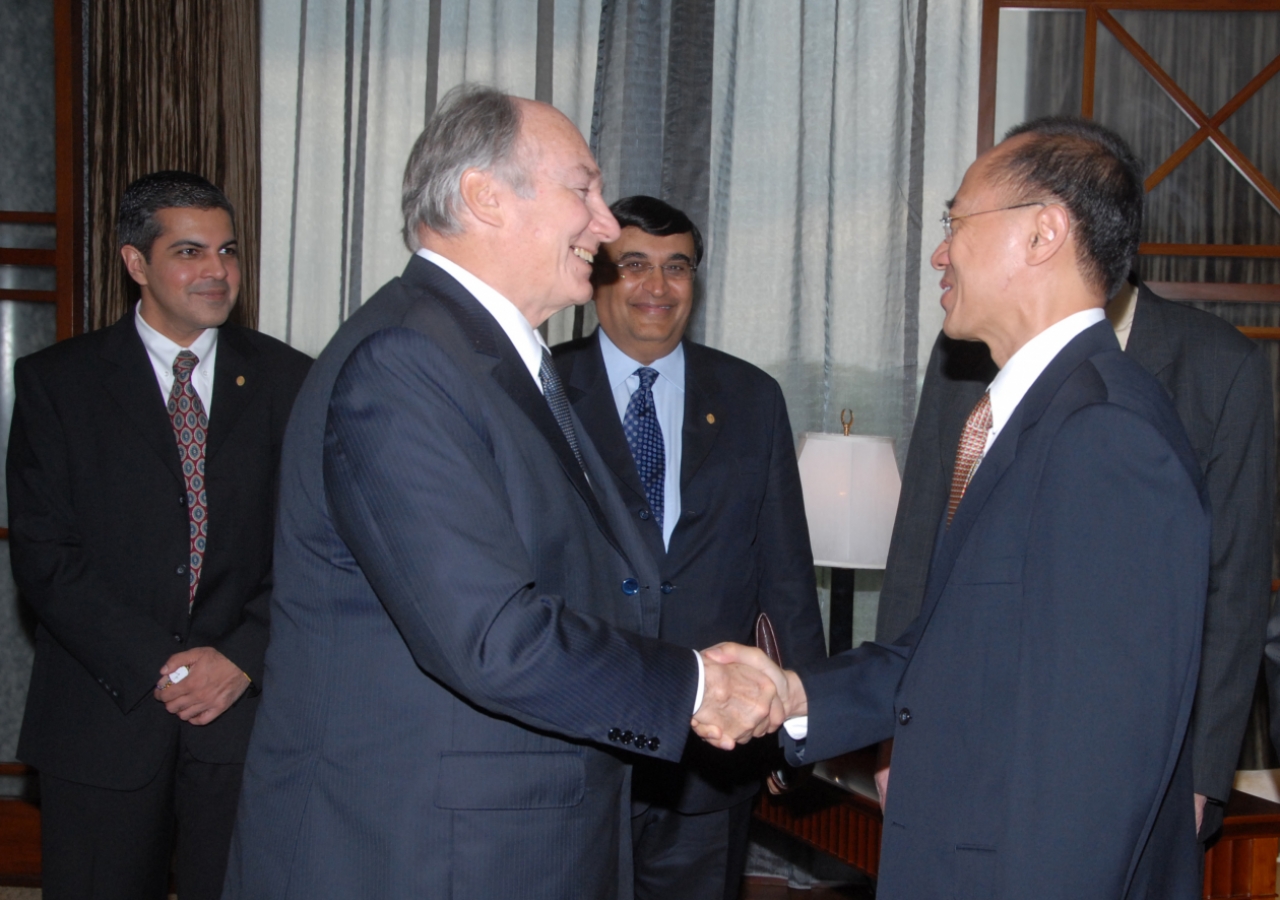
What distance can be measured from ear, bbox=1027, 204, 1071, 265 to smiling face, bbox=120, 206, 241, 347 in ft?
6.25

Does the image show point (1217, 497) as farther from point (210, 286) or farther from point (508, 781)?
point (210, 286)

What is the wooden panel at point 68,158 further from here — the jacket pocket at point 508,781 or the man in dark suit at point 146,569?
the jacket pocket at point 508,781

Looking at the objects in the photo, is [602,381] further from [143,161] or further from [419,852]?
[143,161]

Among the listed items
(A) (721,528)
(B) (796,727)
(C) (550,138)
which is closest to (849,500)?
(A) (721,528)

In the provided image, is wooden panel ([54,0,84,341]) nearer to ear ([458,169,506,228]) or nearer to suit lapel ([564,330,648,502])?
suit lapel ([564,330,648,502])

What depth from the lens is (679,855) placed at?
2586 mm

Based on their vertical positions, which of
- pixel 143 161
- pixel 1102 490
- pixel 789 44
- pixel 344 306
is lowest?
pixel 1102 490

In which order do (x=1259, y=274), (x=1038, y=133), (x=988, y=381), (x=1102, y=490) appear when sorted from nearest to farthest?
1. (x=1102, y=490)
2. (x=1038, y=133)
3. (x=988, y=381)
4. (x=1259, y=274)

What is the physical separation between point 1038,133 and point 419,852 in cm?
138

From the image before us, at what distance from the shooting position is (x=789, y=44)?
3887 millimetres

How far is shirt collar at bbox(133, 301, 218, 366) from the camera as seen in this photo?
2.71 metres

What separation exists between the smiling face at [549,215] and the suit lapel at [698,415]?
35.4 inches

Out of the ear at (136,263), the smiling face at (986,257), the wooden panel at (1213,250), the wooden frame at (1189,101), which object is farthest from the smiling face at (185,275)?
the wooden panel at (1213,250)

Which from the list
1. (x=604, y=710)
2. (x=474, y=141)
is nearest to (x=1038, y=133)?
(x=474, y=141)
